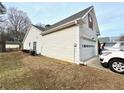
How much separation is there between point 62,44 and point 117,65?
570cm

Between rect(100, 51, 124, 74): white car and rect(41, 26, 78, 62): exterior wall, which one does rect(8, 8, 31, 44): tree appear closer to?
rect(41, 26, 78, 62): exterior wall

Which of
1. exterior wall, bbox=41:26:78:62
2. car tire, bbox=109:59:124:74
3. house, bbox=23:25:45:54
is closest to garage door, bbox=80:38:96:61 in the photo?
exterior wall, bbox=41:26:78:62

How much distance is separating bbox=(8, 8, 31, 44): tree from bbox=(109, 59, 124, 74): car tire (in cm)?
3803

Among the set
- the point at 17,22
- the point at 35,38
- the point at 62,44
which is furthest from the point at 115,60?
the point at 17,22

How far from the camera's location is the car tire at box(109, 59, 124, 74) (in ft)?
21.4

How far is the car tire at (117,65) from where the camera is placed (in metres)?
6.52

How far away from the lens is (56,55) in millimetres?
12430

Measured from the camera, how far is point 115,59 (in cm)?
671

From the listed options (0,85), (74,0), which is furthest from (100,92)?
(74,0)

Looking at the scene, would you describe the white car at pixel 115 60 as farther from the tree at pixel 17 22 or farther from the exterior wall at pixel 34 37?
the tree at pixel 17 22

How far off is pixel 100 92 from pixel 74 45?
5.44 meters

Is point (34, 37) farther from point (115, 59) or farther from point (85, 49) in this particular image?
point (115, 59)

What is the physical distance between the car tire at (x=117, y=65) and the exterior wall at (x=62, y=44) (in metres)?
3.25

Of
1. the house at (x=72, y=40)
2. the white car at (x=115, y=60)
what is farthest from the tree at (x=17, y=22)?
the white car at (x=115, y=60)
